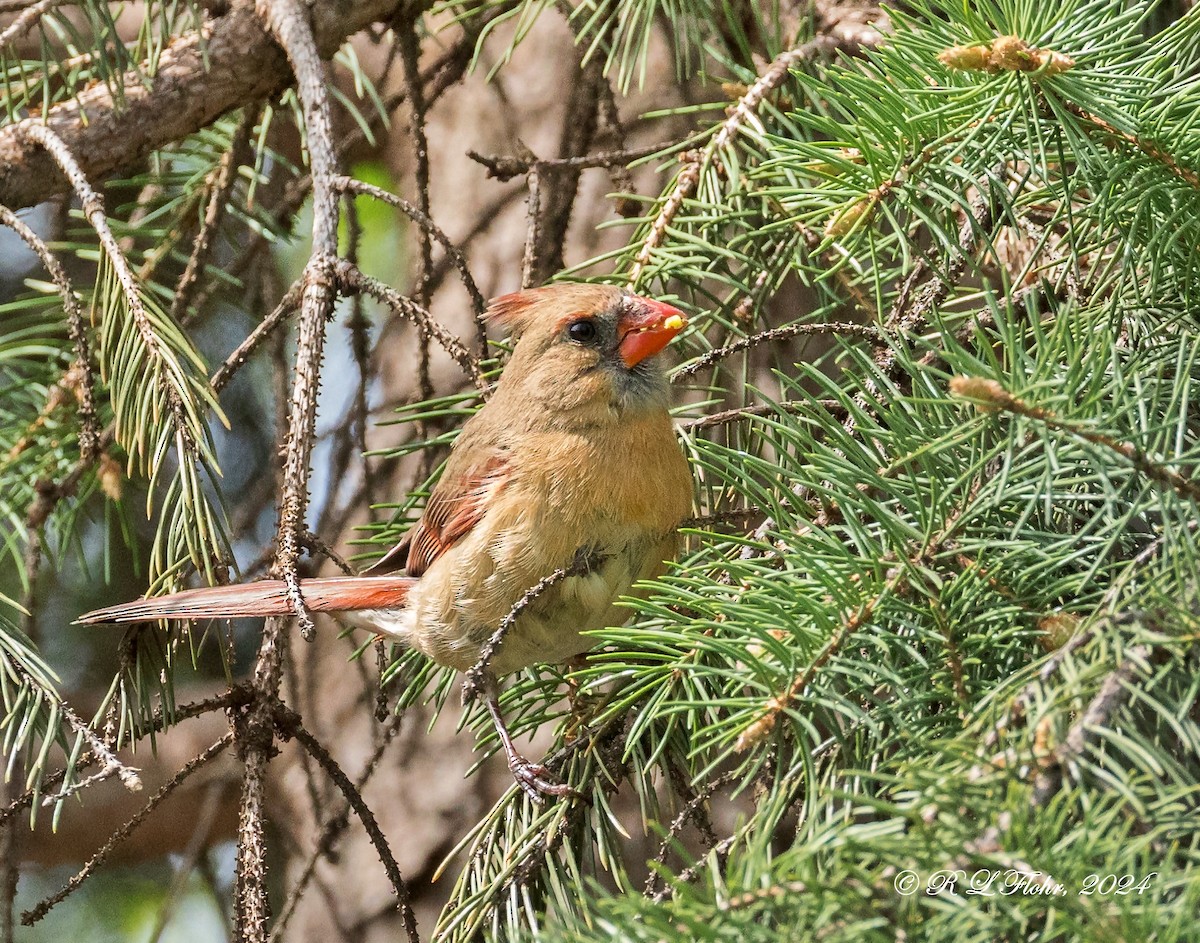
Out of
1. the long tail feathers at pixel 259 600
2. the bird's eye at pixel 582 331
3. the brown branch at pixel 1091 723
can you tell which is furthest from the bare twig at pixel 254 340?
→ the brown branch at pixel 1091 723

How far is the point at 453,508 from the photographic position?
2.22 meters

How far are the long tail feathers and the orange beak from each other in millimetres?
645

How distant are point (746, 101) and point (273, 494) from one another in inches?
71.6

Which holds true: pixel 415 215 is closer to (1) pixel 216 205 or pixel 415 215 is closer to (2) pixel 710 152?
(2) pixel 710 152

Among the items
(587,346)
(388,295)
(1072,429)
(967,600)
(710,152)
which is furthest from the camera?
(587,346)

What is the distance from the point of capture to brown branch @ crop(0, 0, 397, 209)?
2268 mm

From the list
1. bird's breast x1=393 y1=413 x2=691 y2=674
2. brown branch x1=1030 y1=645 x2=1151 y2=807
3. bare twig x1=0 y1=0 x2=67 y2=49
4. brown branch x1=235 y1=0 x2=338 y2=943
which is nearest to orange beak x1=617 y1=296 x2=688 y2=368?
bird's breast x1=393 y1=413 x2=691 y2=674

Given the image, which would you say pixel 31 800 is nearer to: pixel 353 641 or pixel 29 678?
pixel 29 678

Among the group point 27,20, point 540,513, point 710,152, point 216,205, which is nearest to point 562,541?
point 540,513

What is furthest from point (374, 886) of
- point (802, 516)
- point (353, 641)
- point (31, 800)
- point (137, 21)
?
point (137, 21)

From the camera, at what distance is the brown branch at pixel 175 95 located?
Result: 227 cm

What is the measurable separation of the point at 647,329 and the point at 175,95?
3.47 feet

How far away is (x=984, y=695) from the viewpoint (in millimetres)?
1073

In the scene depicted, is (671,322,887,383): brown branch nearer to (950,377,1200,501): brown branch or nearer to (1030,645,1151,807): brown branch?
(950,377,1200,501): brown branch
